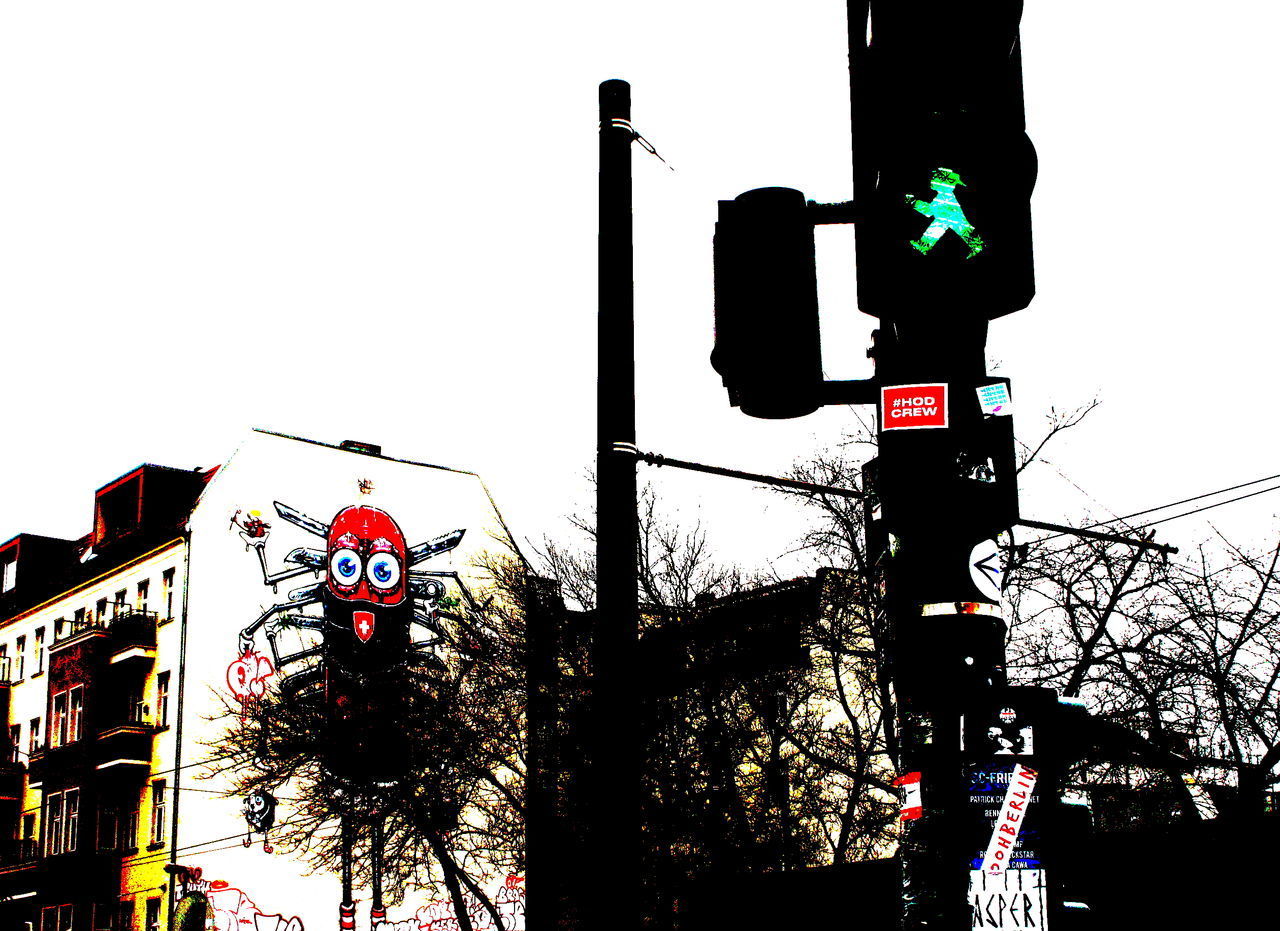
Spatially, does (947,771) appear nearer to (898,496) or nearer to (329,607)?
(898,496)

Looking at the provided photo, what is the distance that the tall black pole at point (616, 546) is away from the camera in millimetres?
4320

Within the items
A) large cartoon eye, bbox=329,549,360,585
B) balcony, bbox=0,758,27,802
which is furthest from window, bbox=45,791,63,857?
large cartoon eye, bbox=329,549,360,585

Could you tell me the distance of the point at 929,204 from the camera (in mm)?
3359

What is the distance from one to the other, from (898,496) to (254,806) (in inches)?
1653

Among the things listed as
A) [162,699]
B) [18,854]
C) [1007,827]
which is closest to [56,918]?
[18,854]

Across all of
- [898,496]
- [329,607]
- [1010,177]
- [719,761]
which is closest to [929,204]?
[1010,177]

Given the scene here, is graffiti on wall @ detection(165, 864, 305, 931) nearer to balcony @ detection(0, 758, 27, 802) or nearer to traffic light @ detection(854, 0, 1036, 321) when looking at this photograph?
balcony @ detection(0, 758, 27, 802)

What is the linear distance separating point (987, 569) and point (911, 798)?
0.53 meters

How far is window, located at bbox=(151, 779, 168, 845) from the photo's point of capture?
148ft

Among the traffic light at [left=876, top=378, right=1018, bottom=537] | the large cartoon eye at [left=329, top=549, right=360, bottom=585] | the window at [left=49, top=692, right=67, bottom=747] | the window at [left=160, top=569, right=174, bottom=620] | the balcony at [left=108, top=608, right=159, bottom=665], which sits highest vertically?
the large cartoon eye at [left=329, top=549, right=360, bottom=585]

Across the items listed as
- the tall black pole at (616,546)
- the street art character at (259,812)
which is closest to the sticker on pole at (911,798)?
the tall black pole at (616,546)

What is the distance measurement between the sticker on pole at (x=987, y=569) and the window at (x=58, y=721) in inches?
2036

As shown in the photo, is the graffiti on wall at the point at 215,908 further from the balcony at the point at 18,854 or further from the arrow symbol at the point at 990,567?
the arrow symbol at the point at 990,567

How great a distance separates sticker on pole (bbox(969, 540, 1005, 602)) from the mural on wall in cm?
2936
